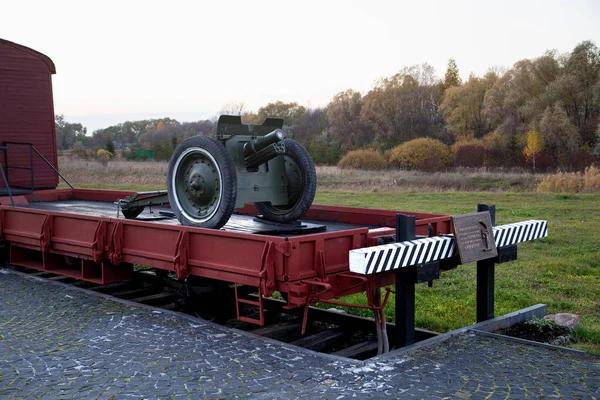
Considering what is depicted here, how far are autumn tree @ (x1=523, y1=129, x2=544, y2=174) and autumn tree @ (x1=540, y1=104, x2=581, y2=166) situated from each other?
746 mm

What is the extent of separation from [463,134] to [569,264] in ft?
162

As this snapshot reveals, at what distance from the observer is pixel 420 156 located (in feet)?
165

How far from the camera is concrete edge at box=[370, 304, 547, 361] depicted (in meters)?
6.06

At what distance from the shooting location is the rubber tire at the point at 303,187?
7.67 meters

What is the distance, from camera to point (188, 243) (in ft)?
22.3

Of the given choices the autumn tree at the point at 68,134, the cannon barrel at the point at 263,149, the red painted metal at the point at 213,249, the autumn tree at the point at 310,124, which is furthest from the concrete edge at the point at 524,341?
the autumn tree at the point at 68,134

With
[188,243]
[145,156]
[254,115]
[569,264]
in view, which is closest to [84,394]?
[188,243]

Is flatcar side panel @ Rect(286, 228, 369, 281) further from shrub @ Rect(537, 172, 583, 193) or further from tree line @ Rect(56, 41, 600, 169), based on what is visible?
tree line @ Rect(56, 41, 600, 169)

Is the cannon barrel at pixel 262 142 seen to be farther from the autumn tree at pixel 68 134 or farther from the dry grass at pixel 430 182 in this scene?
the autumn tree at pixel 68 134

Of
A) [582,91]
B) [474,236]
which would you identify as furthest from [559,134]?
[474,236]

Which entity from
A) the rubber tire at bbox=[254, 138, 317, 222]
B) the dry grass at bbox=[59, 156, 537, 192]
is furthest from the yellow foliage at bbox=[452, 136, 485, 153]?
the rubber tire at bbox=[254, 138, 317, 222]

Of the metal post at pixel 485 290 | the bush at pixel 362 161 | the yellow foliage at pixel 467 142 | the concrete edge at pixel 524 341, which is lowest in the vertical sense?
the concrete edge at pixel 524 341

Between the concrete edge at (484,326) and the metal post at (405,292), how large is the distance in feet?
0.55

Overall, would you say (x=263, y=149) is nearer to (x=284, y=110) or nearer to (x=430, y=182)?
(x=430, y=182)
